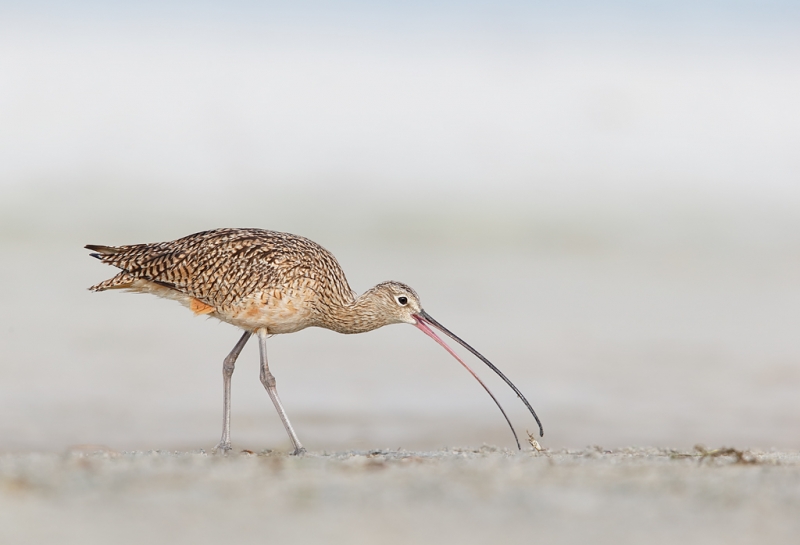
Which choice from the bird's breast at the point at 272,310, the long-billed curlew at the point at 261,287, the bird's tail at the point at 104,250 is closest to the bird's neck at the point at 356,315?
the long-billed curlew at the point at 261,287

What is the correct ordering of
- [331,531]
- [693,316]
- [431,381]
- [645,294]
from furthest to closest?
[645,294] < [693,316] < [431,381] < [331,531]

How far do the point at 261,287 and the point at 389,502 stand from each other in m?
4.74

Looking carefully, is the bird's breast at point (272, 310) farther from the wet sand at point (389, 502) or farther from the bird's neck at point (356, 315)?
the wet sand at point (389, 502)

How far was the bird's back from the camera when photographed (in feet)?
32.2

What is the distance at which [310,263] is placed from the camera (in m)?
10.1

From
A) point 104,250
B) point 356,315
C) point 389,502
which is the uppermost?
point 104,250

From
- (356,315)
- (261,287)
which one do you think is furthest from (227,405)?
(356,315)

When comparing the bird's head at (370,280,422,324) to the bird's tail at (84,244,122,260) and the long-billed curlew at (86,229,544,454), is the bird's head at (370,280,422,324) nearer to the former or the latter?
the long-billed curlew at (86,229,544,454)

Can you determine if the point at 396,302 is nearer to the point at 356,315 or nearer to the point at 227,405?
the point at 356,315

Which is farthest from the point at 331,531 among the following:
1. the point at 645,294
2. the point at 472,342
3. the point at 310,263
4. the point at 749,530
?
the point at 645,294

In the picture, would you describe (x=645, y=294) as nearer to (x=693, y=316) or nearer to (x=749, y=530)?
(x=693, y=316)

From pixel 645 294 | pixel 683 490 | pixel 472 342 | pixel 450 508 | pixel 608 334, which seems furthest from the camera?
pixel 645 294

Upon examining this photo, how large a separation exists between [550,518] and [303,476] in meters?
1.51

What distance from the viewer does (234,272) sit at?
9820 millimetres
